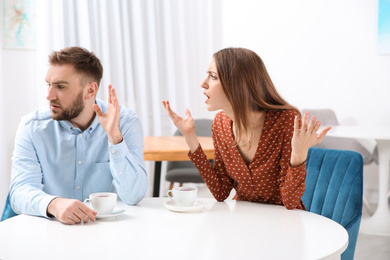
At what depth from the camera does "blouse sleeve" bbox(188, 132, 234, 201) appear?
1.95 meters

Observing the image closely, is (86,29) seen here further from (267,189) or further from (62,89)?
(267,189)

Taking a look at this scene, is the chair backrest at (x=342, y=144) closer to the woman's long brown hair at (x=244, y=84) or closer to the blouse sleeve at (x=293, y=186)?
the woman's long brown hair at (x=244, y=84)

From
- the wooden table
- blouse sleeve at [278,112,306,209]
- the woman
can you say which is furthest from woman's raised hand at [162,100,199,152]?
the wooden table

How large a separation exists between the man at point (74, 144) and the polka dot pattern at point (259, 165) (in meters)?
0.27

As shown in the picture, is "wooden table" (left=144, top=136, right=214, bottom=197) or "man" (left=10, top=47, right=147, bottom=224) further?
"wooden table" (left=144, top=136, right=214, bottom=197)

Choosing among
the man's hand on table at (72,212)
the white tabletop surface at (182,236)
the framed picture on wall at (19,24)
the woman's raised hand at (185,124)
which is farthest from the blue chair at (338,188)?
the framed picture on wall at (19,24)

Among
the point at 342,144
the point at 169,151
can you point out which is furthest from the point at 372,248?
the point at 169,151

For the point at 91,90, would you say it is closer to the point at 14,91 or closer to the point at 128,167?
the point at 128,167

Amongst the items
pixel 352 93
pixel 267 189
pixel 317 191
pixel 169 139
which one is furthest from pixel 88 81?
pixel 352 93

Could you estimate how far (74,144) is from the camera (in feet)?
6.63

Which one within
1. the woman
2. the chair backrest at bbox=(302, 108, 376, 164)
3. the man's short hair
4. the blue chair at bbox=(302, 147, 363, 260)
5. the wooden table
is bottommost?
the chair backrest at bbox=(302, 108, 376, 164)

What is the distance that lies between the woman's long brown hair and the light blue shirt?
0.43 metres

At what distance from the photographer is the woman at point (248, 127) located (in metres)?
1.88

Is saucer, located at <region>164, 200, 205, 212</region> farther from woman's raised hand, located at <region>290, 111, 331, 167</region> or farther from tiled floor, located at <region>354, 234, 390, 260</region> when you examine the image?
tiled floor, located at <region>354, 234, 390, 260</region>
